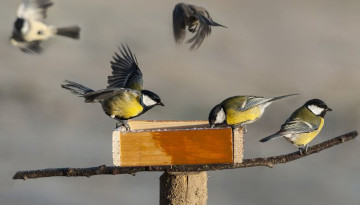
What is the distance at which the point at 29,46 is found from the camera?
745 centimetres

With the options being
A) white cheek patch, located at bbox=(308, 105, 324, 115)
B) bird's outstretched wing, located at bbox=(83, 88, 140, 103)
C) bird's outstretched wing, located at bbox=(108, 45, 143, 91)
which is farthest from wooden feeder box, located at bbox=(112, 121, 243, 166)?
white cheek patch, located at bbox=(308, 105, 324, 115)

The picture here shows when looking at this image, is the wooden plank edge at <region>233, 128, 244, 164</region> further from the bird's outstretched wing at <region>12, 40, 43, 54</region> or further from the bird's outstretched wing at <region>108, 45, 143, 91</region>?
the bird's outstretched wing at <region>12, 40, 43, 54</region>

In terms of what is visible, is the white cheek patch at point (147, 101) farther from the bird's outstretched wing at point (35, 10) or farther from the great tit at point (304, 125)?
the bird's outstretched wing at point (35, 10)

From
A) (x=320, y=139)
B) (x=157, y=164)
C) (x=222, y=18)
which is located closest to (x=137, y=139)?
(x=157, y=164)

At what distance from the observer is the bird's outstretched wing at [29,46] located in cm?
734

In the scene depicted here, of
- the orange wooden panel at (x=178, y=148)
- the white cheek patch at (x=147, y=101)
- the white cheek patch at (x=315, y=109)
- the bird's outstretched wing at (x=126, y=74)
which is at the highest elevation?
the bird's outstretched wing at (x=126, y=74)

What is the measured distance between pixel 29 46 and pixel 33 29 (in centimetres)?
24

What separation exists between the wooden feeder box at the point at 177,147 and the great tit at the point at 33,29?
1.95 meters

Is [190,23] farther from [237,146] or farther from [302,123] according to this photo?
[237,146]

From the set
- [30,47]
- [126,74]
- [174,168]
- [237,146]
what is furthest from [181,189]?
[30,47]

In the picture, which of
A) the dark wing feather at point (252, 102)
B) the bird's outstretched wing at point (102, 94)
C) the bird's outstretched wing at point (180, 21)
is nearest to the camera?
the bird's outstretched wing at point (102, 94)

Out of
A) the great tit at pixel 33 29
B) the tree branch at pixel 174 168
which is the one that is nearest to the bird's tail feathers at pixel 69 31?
the great tit at pixel 33 29

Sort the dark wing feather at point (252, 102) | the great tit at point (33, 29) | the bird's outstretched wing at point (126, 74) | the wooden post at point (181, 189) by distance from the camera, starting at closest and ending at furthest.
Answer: the wooden post at point (181, 189)
the dark wing feather at point (252, 102)
the bird's outstretched wing at point (126, 74)
the great tit at point (33, 29)

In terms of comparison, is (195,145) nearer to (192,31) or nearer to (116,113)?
(116,113)
